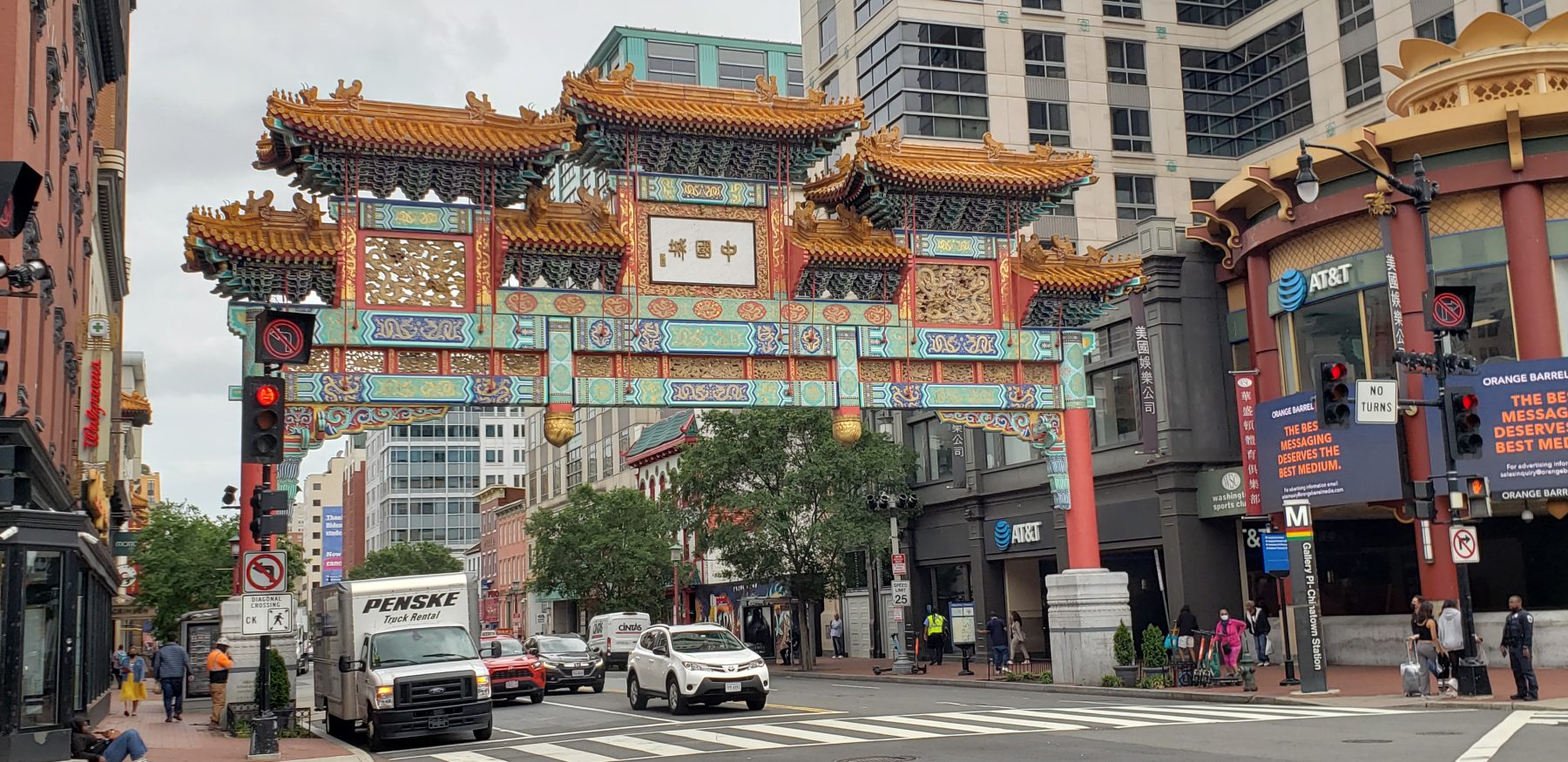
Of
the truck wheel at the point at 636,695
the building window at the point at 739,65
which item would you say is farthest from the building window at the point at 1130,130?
the building window at the point at 739,65

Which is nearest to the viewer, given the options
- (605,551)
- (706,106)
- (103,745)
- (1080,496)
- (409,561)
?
(103,745)

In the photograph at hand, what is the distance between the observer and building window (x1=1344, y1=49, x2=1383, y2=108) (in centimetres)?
4694

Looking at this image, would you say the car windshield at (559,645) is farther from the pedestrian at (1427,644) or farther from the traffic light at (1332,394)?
the traffic light at (1332,394)

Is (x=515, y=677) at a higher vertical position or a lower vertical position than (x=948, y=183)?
lower

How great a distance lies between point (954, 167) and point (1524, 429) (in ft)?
43.2

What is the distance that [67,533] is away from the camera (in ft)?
64.7

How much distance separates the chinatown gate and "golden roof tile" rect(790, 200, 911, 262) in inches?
2.1

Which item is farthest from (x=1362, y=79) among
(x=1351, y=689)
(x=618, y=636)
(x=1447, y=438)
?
(x=618, y=636)

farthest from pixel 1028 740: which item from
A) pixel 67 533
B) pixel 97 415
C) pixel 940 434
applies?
pixel 940 434

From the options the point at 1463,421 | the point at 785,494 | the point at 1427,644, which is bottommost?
the point at 1427,644

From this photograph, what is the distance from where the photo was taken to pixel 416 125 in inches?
1019

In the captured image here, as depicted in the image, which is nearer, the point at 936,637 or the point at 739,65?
the point at 936,637

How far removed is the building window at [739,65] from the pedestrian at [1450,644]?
85370 mm

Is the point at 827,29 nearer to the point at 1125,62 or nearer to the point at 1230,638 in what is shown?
the point at 1125,62
